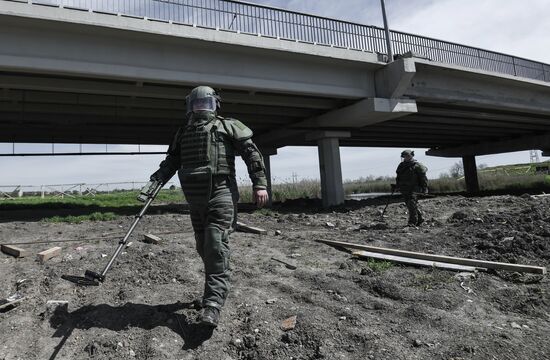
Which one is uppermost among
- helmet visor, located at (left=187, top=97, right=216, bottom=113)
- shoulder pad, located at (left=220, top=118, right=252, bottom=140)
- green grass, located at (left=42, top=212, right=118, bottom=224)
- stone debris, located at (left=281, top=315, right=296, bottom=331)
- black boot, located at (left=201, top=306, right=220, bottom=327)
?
helmet visor, located at (left=187, top=97, right=216, bottom=113)

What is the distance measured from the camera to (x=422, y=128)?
2317 cm

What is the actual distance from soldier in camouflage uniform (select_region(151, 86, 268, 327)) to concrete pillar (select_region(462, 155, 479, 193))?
1411 inches

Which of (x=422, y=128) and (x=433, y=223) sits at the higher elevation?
(x=422, y=128)

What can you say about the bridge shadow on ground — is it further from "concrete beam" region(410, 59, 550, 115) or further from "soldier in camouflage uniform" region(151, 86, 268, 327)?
"concrete beam" region(410, 59, 550, 115)

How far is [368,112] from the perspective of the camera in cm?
1473

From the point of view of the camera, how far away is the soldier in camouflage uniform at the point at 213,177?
340 cm

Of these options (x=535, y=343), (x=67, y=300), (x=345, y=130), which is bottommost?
(x=535, y=343)

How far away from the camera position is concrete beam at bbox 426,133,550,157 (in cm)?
3006

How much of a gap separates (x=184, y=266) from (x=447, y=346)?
3283 mm

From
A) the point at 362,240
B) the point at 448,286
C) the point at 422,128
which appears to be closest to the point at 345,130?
the point at 422,128

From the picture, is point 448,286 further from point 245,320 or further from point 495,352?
point 245,320

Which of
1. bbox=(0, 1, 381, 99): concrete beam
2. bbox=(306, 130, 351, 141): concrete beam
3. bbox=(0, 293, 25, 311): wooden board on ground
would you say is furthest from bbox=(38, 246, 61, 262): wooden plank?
bbox=(306, 130, 351, 141): concrete beam

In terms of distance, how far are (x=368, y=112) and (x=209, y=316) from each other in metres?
12.8

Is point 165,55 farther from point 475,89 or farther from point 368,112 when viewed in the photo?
point 475,89
